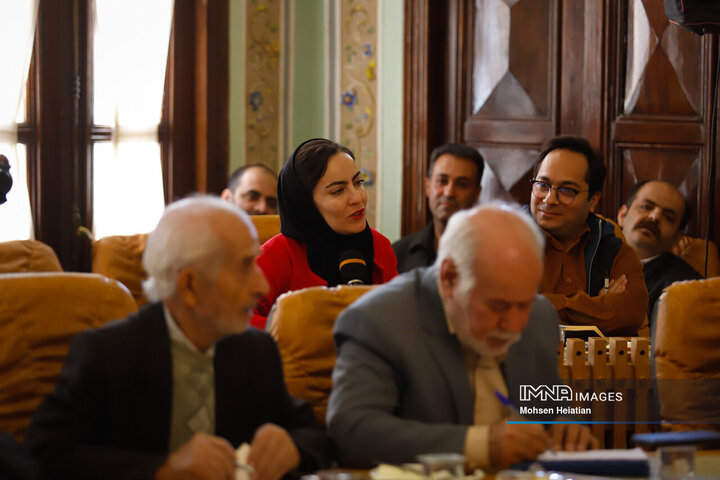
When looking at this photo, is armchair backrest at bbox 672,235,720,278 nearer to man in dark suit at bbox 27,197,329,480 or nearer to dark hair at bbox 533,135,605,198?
dark hair at bbox 533,135,605,198

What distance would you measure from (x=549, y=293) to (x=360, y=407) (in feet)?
5.99

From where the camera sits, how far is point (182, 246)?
187cm

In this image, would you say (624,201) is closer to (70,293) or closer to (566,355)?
(566,355)

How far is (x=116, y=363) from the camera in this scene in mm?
1822

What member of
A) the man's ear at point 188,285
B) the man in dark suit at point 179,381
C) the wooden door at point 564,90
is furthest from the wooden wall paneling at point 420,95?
the man's ear at point 188,285

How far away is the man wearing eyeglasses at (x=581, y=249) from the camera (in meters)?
3.53

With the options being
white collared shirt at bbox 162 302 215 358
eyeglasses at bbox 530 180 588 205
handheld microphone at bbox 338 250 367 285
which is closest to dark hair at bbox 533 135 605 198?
eyeglasses at bbox 530 180 588 205

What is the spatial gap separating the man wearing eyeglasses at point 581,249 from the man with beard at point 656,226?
0.65 meters

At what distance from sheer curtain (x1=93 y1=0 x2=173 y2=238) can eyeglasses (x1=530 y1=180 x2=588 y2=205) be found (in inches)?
90.1

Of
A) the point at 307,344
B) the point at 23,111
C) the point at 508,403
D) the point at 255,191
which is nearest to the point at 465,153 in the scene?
the point at 255,191

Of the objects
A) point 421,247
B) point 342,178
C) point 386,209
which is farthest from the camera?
point 386,209

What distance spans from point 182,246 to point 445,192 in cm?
304

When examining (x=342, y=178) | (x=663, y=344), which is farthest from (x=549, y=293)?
(x=663, y=344)

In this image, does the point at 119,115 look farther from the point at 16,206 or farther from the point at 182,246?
the point at 182,246
